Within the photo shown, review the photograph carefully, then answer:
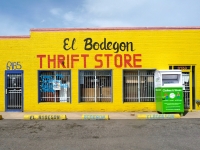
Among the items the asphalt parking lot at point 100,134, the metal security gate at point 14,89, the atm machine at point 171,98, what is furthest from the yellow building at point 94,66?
the asphalt parking lot at point 100,134

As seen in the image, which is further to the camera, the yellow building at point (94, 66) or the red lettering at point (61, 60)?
the red lettering at point (61, 60)

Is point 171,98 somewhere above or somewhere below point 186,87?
below

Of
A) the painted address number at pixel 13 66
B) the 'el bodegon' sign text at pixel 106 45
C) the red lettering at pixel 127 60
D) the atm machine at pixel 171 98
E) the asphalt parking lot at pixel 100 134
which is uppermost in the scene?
the 'el bodegon' sign text at pixel 106 45

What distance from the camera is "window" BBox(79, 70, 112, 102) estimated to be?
1509 centimetres

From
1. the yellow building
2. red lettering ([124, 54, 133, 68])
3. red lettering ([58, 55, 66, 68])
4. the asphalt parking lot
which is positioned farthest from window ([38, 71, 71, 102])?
the asphalt parking lot

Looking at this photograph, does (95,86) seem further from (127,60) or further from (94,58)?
(127,60)

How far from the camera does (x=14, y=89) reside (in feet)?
49.5

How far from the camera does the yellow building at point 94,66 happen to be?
14.9 meters

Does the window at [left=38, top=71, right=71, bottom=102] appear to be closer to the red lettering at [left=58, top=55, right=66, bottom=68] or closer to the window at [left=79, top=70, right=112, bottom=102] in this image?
the red lettering at [left=58, top=55, right=66, bottom=68]

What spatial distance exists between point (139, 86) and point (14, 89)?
7.01 metres

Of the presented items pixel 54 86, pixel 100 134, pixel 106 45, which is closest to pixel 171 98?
pixel 106 45

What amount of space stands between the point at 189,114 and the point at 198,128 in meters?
3.84

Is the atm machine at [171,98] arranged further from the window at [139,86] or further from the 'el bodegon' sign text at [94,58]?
the 'el bodegon' sign text at [94,58]

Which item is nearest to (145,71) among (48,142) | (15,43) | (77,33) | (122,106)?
(122,106)
